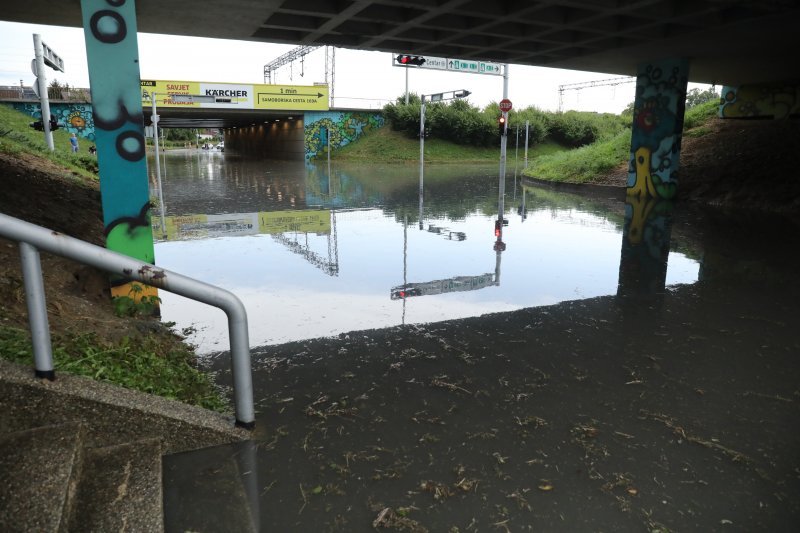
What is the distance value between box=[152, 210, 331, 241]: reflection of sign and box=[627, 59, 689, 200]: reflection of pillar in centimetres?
1004

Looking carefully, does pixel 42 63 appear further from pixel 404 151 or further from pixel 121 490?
pixel 404 151

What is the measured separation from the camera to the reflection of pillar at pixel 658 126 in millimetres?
15602

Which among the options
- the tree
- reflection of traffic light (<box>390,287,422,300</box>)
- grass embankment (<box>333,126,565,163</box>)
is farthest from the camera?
the tree

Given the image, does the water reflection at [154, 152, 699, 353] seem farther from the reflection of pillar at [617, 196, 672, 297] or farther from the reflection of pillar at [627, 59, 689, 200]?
the reflection of pillar at [627, 59, 689, 200]

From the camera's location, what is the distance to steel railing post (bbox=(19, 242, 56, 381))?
2535mm

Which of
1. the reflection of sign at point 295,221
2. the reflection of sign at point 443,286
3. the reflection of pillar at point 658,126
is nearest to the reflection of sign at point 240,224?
the reflection of sign at point 295,221

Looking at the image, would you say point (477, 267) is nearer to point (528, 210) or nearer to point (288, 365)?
point (288, 365)

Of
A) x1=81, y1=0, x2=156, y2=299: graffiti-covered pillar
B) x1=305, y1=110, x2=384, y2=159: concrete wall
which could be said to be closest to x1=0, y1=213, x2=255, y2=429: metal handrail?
x1=81, y1=0, x2=156, y2=299: graffiti-covered pillar

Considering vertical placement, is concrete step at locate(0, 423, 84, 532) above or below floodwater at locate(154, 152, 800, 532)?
above

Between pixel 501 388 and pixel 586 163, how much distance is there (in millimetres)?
20059

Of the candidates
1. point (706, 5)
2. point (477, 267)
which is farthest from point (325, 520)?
point (706, 5)

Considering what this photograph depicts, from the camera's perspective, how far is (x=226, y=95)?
136 feet

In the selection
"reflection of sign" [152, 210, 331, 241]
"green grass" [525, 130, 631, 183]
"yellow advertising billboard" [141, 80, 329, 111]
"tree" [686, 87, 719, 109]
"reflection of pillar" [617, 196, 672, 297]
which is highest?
"tree" [686, 87, 719, 109]

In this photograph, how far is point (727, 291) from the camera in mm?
6656
